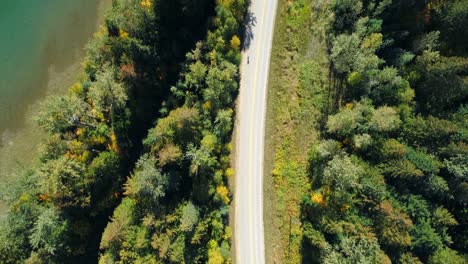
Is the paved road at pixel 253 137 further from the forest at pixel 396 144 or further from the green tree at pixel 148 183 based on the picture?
the green tree at pixel 148 183

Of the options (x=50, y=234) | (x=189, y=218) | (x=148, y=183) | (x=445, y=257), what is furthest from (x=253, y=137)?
(x=50, y=234)

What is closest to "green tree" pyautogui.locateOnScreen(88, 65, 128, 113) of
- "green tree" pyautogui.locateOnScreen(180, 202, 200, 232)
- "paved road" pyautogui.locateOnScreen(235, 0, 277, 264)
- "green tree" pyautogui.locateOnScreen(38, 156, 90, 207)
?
"green tree" pyautogui.locateOnScreen(38, 156, 90, 207)

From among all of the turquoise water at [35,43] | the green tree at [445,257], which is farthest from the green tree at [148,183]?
the green tree at [445,257]

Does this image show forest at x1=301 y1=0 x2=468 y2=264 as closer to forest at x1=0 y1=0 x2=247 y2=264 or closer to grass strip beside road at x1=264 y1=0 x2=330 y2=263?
grass strip beside road at x1=264 y1=0 x2=330 y2=263

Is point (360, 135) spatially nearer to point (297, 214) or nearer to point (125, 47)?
point (297, 214)

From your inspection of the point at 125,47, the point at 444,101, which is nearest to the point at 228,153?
the point at 125,47

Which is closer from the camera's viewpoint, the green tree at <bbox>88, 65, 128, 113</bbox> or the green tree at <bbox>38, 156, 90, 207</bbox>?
the green tree at <bbox>38, 156, 90, 207</bbox>
